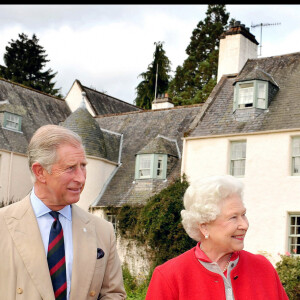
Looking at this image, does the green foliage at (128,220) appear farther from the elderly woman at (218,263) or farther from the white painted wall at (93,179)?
the elderly woman at (218,263)

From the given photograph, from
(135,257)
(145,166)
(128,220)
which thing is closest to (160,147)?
(145,166)

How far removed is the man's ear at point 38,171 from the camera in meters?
4.04

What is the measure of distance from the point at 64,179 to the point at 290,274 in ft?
52.9

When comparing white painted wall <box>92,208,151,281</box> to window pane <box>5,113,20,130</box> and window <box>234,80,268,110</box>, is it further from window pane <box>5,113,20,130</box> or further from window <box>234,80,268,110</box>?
window pane <box>5,113,20,130</box>

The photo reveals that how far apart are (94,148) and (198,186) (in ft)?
75.8

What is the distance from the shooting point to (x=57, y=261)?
3.93m

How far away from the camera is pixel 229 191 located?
162 inches

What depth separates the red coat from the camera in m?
4.03

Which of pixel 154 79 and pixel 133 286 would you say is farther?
pixel 154 79

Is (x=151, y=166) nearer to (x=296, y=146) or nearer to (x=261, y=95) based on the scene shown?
(x=261, y=95)

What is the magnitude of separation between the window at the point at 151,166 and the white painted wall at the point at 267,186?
3.54 metres

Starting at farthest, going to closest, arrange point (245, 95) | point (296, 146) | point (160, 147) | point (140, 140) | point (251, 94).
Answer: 1. point (140, 140)
2. point (160, 147)
3. point (245, 95)
4. point (251, 94)
5. point (296, 146)

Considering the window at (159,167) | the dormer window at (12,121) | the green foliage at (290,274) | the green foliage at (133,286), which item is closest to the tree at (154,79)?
the dormer window at (12,121)

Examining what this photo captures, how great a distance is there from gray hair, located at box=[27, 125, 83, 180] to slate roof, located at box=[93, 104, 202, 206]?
68.0 feet
